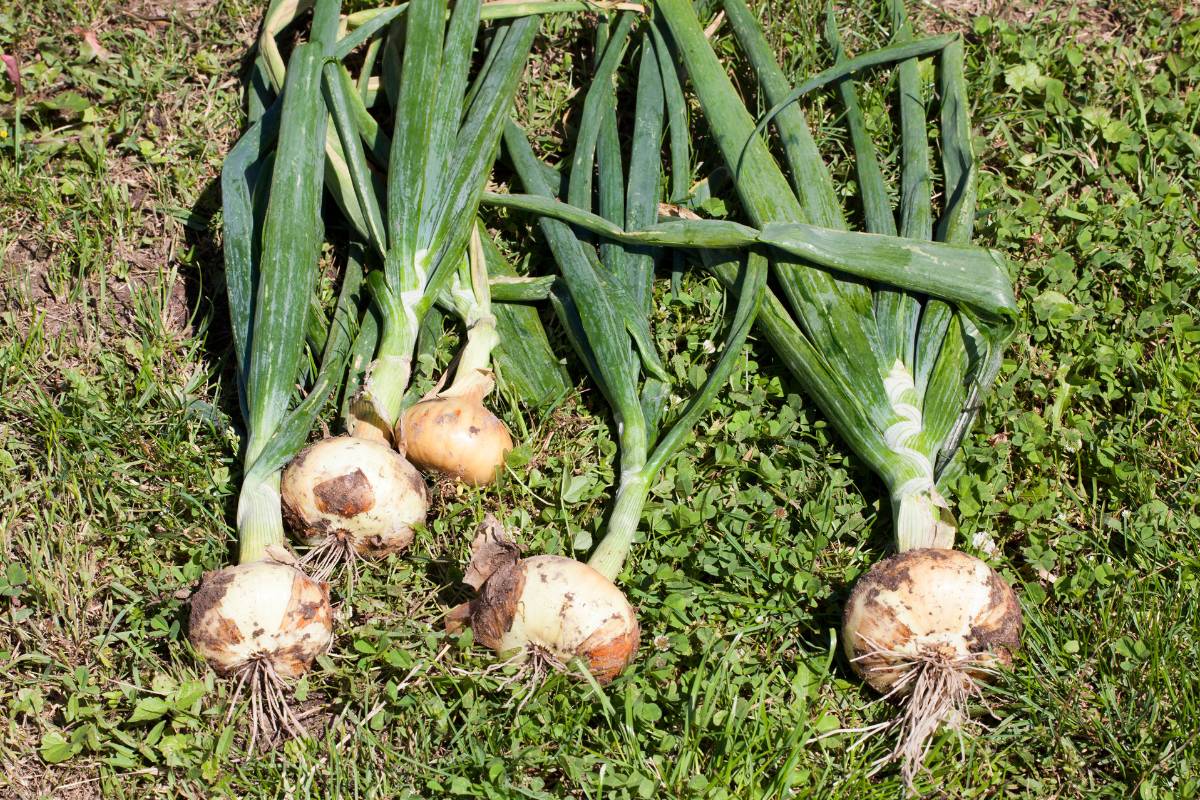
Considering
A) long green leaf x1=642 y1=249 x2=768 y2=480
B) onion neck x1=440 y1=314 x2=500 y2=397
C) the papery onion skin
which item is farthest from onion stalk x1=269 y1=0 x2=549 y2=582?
long green leaf x1=642 y1=249 x2=768 y2=480

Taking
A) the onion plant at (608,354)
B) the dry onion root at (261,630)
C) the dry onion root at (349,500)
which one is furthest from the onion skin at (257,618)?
the onion plant at (608,354)

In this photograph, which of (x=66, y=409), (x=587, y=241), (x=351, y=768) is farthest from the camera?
(x=587, y=241)

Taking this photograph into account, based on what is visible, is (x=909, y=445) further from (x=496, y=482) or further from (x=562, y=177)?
(x=562, y=177)

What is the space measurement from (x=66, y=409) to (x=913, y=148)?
6.98 ft

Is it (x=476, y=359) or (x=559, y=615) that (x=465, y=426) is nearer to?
(x=476, y=359)

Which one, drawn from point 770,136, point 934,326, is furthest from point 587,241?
point 934,326

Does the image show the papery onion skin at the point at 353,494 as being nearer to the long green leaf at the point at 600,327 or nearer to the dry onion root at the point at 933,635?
the long green leaf at the point at 600,327

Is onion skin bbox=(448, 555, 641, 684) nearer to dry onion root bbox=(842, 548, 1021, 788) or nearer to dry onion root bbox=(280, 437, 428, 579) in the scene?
dry onion root bbox=(280, 437, 428, 579)

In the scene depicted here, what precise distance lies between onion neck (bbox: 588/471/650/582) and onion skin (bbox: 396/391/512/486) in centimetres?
28

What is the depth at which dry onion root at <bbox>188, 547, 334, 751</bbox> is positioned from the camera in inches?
84.0

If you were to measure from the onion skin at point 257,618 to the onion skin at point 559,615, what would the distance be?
1.07 feet

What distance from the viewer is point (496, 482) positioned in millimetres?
2479

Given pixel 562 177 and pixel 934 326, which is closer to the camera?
pixel 934 326

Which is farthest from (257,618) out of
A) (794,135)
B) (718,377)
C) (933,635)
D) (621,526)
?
(794,135)
